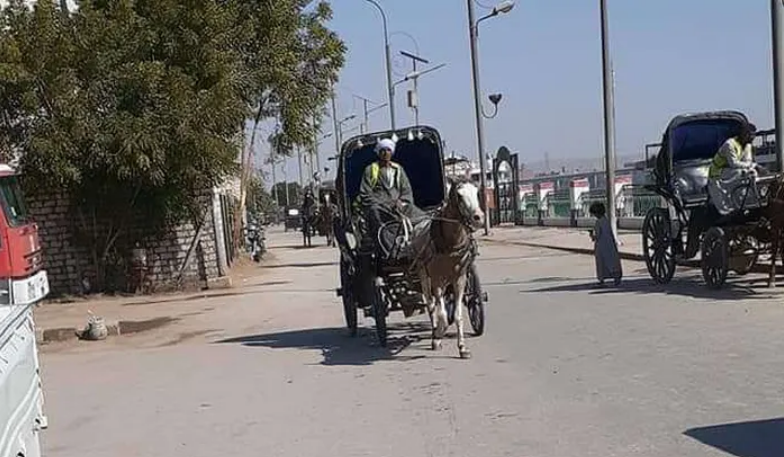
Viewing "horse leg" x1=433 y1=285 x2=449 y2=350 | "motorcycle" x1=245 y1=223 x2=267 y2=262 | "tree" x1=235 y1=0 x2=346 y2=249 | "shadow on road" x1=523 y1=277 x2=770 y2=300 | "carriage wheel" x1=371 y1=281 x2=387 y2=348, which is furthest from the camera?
"motorcycle" x1=245 y1=223 x2=267 y2=262

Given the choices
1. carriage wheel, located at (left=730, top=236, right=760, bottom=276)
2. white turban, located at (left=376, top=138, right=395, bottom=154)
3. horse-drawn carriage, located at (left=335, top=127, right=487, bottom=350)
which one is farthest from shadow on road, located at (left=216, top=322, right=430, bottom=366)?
carriage wheel, located at (left=730, top=236, right=760, bottom=276)

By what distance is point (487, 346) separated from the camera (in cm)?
1227

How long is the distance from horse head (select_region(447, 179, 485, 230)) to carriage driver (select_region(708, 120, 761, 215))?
18.3 feet

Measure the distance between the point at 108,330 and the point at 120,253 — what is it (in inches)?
277

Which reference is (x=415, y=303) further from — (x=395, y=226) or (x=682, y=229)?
(x=682, y=229)

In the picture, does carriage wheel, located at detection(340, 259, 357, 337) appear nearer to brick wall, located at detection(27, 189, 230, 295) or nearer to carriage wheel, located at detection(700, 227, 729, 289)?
carriage wheel, located at detection(700, 227, 729, 289)

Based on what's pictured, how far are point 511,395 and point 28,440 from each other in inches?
189

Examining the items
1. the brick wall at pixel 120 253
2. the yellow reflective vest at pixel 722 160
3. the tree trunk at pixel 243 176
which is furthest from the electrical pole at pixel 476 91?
the yellow reflective vest at pixel 722 160

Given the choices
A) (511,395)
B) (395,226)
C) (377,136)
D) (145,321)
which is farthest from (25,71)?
(511,395)

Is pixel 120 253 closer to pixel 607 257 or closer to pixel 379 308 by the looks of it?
pixel 607 257

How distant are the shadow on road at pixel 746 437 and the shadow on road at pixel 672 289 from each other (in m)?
7.48

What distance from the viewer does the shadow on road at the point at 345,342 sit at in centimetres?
1220

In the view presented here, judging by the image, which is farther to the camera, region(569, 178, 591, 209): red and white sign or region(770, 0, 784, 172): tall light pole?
region(569, 178, 591, 209): red and white sign

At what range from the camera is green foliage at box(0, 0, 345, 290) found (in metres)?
21.0
